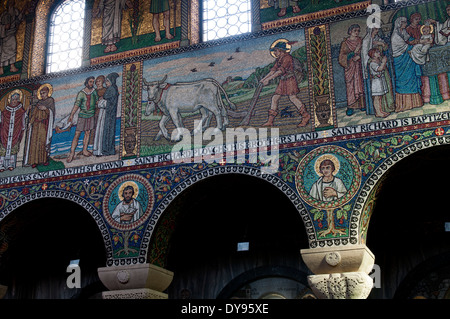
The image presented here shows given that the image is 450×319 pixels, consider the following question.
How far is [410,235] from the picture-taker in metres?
11.5

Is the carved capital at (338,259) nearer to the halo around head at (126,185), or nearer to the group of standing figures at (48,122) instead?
the halo around head at (126,185)

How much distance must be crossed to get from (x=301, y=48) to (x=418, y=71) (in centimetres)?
189

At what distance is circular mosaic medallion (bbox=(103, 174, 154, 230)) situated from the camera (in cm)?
1056

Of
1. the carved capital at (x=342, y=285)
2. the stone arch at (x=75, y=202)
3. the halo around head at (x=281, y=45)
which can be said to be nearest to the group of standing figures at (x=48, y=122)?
the stone arch at (x=75, y=202)

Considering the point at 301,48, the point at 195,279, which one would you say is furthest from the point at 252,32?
the point at 195,279

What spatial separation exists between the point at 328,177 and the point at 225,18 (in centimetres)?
379

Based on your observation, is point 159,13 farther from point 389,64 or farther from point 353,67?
point 389,64

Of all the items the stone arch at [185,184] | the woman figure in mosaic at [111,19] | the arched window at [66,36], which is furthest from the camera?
the arched window at [66,36]

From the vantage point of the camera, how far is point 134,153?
36.0 ft

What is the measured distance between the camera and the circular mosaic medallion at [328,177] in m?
9.52

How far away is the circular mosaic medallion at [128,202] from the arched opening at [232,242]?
1.04 m

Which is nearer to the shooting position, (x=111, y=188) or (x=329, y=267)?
(x=329, y=267)

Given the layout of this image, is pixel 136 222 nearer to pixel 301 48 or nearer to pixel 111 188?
pixel 111 188

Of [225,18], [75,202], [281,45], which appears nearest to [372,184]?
[281,45]
